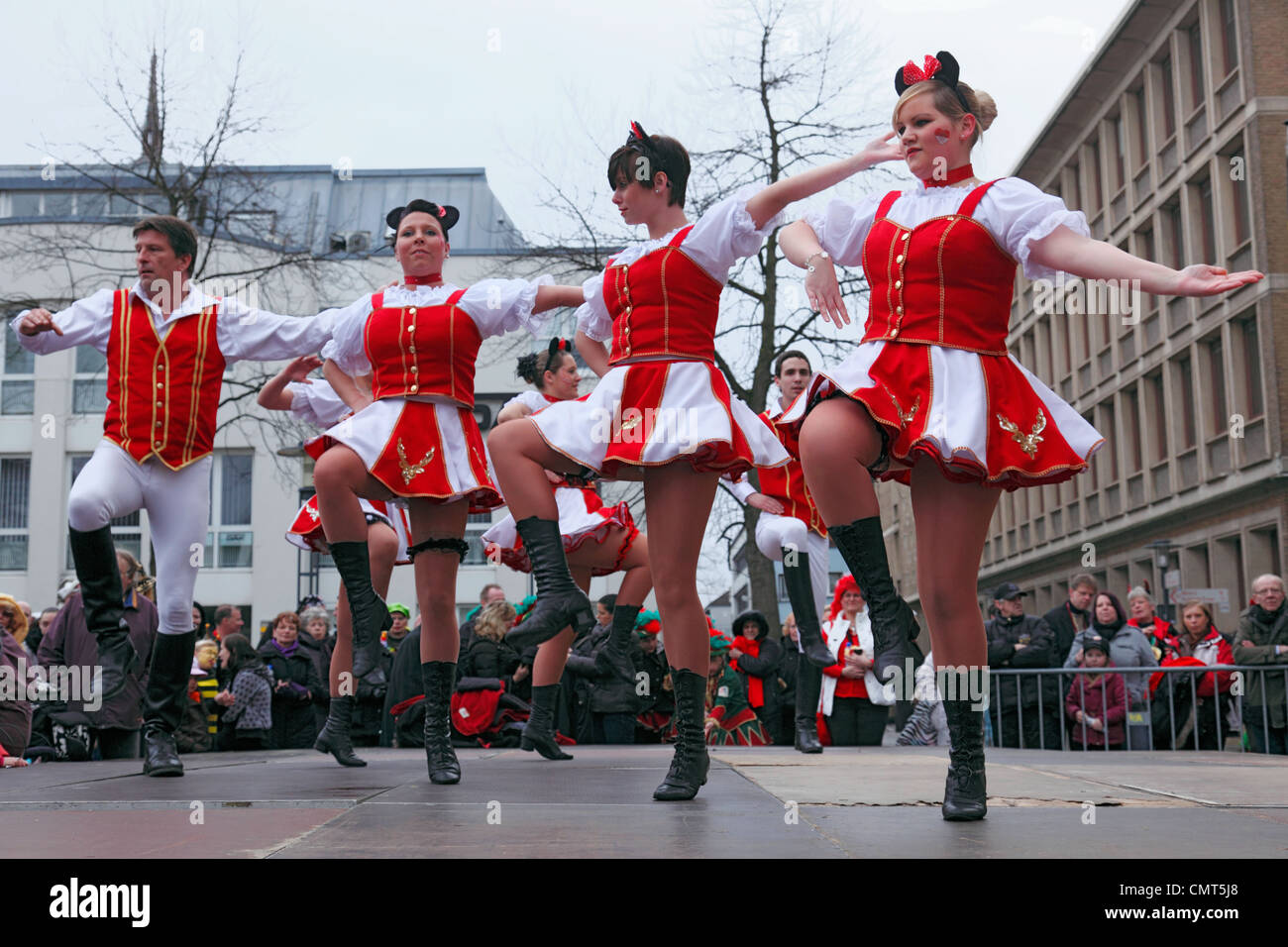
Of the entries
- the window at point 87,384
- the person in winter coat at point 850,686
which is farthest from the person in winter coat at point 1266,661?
the window at point 87,384

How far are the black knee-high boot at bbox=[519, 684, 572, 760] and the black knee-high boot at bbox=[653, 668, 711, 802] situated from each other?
9.87 ft

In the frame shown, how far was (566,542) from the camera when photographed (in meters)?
8.25

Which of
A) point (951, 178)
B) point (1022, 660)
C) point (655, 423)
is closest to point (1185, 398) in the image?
point (1022, 660)

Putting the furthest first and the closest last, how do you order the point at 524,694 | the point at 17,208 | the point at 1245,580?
the point at 17,208
the point at 1245,580
the point at 524,694

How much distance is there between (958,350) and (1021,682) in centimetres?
899

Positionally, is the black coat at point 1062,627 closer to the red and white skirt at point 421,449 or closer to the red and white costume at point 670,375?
the red and white skirt at point 421,449

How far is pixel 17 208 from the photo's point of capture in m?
40.8

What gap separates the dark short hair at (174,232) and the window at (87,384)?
29888 mm

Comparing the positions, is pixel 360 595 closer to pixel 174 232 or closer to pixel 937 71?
pixel 174 232

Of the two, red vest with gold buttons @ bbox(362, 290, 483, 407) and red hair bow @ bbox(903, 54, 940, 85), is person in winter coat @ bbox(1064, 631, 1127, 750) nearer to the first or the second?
red vest with gold buttons @ bbox(362, 290, 483, 407)

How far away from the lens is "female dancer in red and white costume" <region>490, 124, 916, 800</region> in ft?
16.7
